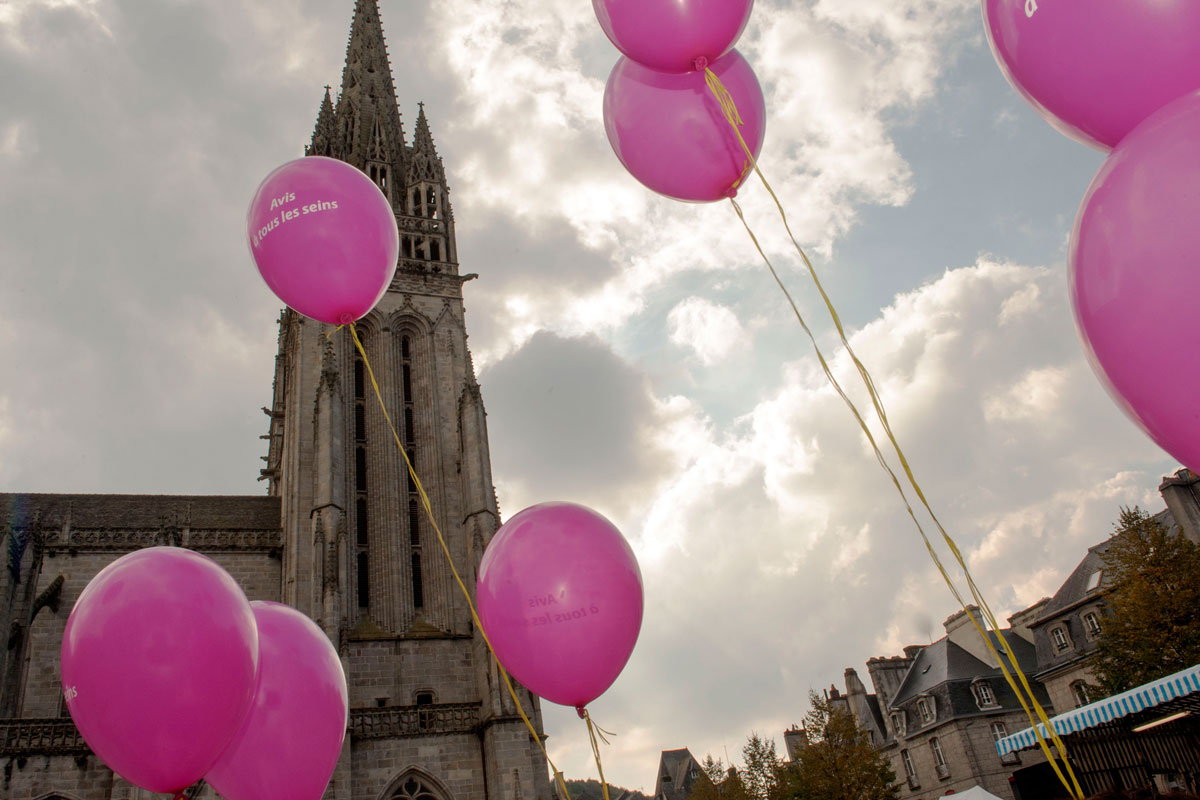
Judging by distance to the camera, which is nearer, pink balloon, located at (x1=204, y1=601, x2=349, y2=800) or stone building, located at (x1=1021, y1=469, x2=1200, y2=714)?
pink balloon, located at (x1=204, y1=601, x2=349, y2=800)

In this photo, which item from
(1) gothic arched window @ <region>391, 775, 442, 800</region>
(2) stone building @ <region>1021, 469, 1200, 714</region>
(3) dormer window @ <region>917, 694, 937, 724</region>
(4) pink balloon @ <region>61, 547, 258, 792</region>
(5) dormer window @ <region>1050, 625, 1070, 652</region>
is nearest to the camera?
(4) pink balloon @ <region>61, 547, 258, 792</region>

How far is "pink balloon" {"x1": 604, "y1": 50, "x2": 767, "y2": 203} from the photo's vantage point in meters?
5.89

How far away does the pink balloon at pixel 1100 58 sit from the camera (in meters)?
2.98

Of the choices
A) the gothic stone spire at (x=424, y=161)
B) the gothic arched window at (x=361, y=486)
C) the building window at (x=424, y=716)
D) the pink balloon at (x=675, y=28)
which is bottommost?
the building window at (x=424, y=716)

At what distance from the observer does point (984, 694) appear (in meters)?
31.1

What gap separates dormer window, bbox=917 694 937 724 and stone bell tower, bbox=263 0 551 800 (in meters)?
18.4

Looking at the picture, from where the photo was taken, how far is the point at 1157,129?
2.81 metres

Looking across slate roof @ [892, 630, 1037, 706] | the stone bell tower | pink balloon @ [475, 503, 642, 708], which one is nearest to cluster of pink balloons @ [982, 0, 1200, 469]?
pink balloon @ [475, 503, 642, 708]

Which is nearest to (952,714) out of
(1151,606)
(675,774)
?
(1151,606)

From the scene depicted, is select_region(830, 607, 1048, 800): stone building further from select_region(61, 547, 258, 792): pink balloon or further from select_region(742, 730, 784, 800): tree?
select_region(61, 547, 258, 792): pink balloon

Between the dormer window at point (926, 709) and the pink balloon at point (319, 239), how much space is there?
32.0m

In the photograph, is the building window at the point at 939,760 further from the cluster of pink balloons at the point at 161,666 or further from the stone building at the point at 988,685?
the cluster of pink balloons at the point at 161,666

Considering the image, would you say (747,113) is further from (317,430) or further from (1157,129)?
(317,430)

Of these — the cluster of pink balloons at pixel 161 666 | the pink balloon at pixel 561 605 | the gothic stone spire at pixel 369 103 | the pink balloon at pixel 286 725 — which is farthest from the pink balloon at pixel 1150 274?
Result: the gothic stone spire at pixel 369 103
